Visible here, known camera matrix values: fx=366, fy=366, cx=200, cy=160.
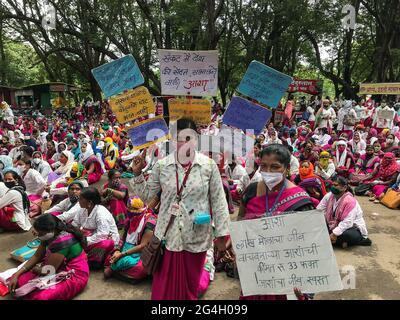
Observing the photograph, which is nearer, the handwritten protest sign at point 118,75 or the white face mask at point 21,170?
the handwritten protest sign at point 118,75

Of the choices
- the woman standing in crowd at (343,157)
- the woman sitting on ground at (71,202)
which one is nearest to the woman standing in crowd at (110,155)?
the woman sitting on ground at (71,202)

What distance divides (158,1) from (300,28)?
6792 millimetres

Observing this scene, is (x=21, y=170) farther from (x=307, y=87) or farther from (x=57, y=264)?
(x=307, y=87)

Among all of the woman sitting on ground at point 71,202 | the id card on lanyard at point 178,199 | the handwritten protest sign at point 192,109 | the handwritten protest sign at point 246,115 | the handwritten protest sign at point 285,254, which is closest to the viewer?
the handwritten protest sign at point 285,254

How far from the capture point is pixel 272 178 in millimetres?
2287

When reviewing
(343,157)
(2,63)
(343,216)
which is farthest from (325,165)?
(2,63)

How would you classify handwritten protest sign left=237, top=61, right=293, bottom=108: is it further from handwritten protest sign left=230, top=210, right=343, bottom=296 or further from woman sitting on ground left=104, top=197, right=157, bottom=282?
handwritten protest sign left=230, top=210, right=343, bottom=296

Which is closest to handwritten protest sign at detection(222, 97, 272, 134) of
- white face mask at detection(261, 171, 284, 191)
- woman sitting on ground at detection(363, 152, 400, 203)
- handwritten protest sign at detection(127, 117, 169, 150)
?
handwritten protest sign at detection(127, 117, 169, 150)

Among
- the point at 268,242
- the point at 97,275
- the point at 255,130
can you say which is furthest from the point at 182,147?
the point at 97,275

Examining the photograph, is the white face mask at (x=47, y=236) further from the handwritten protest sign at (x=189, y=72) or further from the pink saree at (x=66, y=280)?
the handwritten protest sign at (x=189, y=72)

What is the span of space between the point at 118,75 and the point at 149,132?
702 mm

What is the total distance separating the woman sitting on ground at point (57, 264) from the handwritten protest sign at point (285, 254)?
1993 millimetres

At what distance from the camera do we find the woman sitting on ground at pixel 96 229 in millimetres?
4188

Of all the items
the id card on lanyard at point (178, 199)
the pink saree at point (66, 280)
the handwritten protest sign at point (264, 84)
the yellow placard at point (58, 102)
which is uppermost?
the handwritten protest sign at point (264, 84)
